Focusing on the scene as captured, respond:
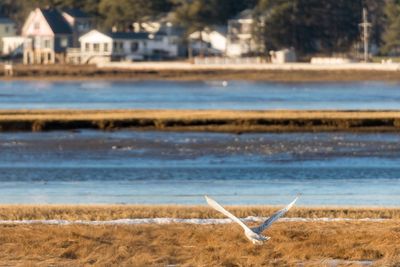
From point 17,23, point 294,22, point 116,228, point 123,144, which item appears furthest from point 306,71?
point 116,228

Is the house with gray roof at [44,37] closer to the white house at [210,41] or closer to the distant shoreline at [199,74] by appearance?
the white house at [210,41]

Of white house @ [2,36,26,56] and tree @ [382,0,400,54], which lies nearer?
tree @ [382,0,400,54]

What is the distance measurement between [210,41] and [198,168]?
8227 cm

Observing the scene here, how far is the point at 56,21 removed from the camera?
11112 centimetres

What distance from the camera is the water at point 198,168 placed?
2261 centimetres

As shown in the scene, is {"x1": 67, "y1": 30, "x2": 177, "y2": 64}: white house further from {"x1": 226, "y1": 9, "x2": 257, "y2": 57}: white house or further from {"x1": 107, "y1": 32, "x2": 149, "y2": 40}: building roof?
{"x1": 226, "y1": 9, "x2": 257, "y2": 57}: white house

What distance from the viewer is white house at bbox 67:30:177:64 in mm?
105125

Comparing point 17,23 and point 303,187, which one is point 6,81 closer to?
point 17,23

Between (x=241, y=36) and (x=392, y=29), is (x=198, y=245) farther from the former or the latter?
(x=241, y=36)

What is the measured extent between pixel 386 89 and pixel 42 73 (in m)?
31.0

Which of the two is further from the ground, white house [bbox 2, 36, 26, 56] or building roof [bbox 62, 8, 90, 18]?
building roof [bbox 62, 8, 90, 18]

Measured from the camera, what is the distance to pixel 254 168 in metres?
27.9

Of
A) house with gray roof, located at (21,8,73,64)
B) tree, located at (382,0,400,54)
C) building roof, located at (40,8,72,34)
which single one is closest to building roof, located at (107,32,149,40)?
house with gray roof, located at (21,8,73,64)

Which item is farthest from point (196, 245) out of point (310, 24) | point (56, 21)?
point (56, 21)
